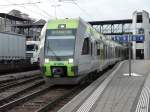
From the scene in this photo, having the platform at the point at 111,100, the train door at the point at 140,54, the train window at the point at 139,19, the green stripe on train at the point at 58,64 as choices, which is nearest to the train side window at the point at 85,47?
the green stripe on train at the point at 58,64

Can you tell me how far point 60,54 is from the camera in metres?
18.5

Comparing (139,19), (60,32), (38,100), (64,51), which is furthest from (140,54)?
(38,100)

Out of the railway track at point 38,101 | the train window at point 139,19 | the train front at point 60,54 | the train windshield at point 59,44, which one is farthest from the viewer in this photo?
the train window at point 139,19

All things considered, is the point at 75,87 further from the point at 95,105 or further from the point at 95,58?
the point at 95,105

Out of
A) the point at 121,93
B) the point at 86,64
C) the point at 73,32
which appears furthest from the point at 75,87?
the point at 121,93

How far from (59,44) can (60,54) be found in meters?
0.56

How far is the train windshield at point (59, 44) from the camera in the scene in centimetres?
1854

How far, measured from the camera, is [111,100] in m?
13.7

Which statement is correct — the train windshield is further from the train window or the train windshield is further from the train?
the train window

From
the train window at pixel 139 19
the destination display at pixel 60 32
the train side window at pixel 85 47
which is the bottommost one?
the train side window at pixel 85 47

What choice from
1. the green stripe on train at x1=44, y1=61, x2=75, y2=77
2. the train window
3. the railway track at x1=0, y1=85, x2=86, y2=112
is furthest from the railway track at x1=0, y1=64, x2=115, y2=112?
the train window

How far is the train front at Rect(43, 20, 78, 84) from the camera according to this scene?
18.2 m

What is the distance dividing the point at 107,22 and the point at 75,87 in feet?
249

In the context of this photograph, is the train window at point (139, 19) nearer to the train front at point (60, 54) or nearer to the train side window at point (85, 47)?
the train side window at point (85, 47)
